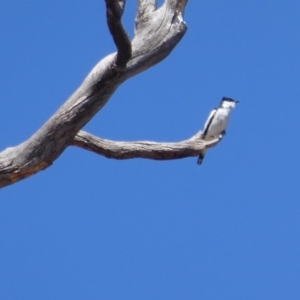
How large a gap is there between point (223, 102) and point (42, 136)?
274 inches

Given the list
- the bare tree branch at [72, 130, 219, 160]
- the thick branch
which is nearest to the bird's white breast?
the bare tree branch at [72, 130, 219, 160]

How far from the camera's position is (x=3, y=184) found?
619 cm

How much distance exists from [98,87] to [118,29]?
0.74 meters

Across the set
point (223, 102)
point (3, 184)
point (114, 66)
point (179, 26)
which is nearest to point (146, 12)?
point (179, 26)

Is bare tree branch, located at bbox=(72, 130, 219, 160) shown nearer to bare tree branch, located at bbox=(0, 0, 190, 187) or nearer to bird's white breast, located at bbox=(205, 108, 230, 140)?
bare tree branch, located at bbox=(0, 0, 190, 187)

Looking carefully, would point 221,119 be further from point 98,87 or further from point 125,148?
point 98,87

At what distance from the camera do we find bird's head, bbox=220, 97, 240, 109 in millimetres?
12477

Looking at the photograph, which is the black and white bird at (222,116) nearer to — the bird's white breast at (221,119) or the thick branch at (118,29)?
the bird's white breast at (221,119)

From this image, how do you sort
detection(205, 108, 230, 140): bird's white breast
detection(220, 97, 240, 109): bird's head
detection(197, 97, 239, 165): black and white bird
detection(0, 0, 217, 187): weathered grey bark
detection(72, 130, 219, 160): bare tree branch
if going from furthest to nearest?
detection(220, 97, 240, 109): bird's head → detection(205, 108, 230, 140): bird's white breast → detection(197, 97, 239, 165): black and white bird → detection(72, 130, 219, 160): bare tree branch → detection(0, 0, 217, 187): weathered grey bark

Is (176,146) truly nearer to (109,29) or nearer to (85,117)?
(85,117)

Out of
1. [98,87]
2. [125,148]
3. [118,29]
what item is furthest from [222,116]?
[118,29]

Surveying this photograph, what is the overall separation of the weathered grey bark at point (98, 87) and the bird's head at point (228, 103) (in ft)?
19.4

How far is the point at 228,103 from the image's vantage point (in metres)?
12.5

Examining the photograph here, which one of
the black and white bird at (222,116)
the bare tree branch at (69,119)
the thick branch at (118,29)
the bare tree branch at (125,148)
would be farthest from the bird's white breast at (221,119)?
the thick branch at (118,29)
